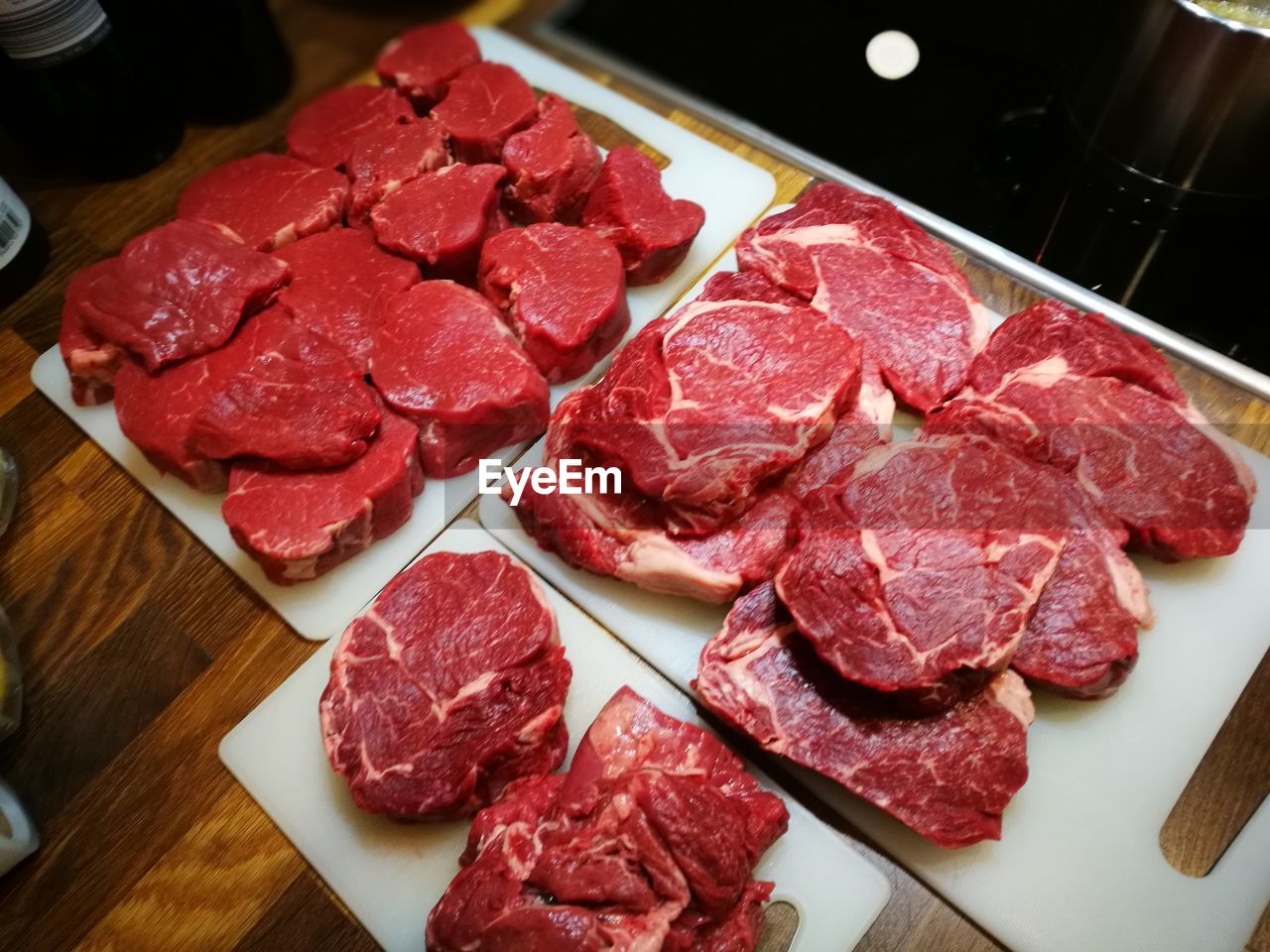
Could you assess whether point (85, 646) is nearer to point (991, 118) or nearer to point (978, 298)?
point (978, 298)

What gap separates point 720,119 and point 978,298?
1.01m

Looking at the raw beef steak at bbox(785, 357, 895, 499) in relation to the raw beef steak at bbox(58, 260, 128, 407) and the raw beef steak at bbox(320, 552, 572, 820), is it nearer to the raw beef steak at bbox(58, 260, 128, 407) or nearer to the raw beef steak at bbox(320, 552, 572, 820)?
the raw beef steak at bbox(320, 552, 572, 820)

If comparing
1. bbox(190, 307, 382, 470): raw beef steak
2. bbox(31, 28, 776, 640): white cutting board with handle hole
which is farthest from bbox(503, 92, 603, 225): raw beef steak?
bbox(190, 307, 382, 470): raw beef steak

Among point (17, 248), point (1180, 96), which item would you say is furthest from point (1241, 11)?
point (17, 248)

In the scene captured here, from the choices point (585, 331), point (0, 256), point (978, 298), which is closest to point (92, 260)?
point (0, 256)

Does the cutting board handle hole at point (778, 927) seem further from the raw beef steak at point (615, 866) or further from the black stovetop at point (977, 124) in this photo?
the black stovetop at point (977, 124)

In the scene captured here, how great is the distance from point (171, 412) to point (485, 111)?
1.25 meters

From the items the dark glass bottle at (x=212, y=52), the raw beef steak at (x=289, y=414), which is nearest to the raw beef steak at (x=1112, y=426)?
the raw beef steak at (x=289, y=414)

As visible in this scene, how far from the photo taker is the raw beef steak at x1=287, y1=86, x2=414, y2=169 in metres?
2.69

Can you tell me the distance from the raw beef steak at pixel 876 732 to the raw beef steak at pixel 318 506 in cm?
83

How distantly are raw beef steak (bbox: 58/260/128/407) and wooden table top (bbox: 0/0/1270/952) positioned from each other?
13 centimetres

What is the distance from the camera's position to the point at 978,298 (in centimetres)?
246

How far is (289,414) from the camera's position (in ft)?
6.96

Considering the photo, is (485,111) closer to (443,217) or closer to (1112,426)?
(443,217)
